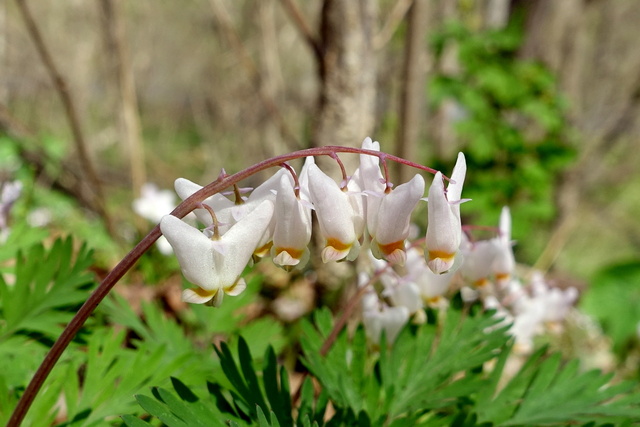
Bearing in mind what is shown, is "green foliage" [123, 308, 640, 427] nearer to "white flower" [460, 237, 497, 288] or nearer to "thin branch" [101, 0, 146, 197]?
"white flower" [460, 237, 497, 288]

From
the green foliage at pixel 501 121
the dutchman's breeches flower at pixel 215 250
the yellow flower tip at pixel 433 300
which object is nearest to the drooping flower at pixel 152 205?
the green foliage at pixel 501 121

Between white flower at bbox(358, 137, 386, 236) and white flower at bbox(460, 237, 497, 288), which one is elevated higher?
white flower at bbox(460, 237, 497, 288)

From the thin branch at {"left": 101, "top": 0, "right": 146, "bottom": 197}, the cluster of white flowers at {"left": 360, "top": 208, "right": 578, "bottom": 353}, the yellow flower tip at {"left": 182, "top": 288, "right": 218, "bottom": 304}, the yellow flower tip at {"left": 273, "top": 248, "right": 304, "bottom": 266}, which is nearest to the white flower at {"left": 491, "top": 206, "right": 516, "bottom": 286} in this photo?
the cluster of white flowers at {"left": 360, "top": 208, "right": 578, "bottom": 353}

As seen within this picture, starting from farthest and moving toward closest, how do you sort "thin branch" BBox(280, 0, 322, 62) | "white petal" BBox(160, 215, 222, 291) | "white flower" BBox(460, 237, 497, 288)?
"thin branch" BBox(280, 0, 322, 62) → "white flower" BBox(460, 237, 497, 288) → "white petal" BBox(160, 215, 222, 291)

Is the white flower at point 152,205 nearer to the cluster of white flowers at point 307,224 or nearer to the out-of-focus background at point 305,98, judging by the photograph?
the out-of-focus background at point 305,98

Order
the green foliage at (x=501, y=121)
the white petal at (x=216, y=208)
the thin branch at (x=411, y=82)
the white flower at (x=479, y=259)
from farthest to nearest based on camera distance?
the green foliage at (x=501, y=121)
the thin branch at (x=411, y=82)
the white flower at (x=479, y=259)
the white petal at (x=216, y=208)

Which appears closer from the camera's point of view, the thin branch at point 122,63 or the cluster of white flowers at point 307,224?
the cluster of white flowers at point 307,224

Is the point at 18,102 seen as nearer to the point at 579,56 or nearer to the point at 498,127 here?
the point at 498,127

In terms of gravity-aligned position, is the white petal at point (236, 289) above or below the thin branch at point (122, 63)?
below
